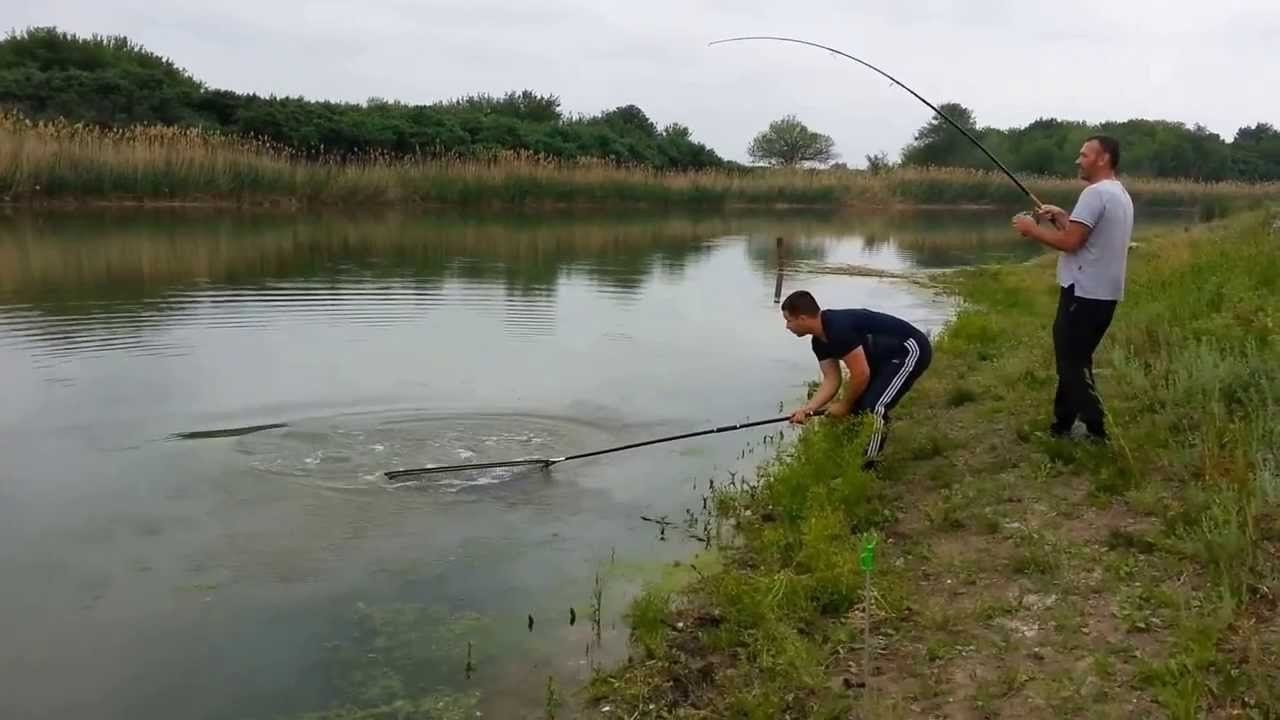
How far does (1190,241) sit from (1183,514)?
13223 millimetres

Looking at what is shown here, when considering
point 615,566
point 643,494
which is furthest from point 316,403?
point 615,566

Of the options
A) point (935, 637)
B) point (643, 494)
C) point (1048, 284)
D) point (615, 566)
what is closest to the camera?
point (935, 637)

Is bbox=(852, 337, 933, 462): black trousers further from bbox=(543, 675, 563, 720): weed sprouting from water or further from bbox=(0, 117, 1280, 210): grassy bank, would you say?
bbox=(0, 117, 1280, 210): grassy bank

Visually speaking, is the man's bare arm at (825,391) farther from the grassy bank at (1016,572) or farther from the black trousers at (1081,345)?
the black trousers at (1081,345)

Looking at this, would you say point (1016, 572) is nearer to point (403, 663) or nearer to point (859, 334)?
point (859, 334)

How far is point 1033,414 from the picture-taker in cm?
682

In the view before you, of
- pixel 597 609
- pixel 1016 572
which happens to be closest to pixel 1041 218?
pixel 1016 572

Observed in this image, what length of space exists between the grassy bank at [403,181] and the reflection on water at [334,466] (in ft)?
24.8

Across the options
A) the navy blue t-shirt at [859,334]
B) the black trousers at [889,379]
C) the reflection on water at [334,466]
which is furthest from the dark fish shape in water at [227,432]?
the black trousers at [889,379]

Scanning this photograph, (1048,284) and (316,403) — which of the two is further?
(1048,284)

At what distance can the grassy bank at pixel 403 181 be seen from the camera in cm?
2272

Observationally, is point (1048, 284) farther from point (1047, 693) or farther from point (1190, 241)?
point (1047, 693)

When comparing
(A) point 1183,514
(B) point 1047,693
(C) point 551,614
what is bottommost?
(C) point 551,614

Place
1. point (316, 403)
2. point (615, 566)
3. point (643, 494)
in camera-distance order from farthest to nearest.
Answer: point (316, 403) → point (643, 494) → point (615, 566)
